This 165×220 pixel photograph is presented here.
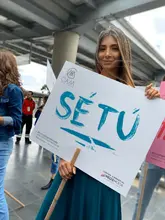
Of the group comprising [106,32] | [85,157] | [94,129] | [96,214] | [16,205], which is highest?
[106,32]

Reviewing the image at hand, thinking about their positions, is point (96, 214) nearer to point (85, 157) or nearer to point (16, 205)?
point (85, 157)

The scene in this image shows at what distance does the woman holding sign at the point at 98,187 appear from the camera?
88cm

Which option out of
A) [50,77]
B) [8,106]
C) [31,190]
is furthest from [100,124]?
[31,190]

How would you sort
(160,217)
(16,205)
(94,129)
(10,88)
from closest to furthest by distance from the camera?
(94,129)
(10,88)
(16,205)
(160,217)

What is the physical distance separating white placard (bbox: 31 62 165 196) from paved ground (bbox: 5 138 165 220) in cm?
148

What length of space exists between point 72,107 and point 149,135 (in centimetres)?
34

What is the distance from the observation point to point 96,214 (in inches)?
34.7

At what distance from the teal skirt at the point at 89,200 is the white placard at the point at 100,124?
0.25 ft

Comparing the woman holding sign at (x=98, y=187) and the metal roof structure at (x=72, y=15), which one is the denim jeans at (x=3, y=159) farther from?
the metal roof structure at (x=72, y=15)

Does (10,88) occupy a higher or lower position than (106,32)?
lower

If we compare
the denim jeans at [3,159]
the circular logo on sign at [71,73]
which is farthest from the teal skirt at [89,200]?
the denim jeans at [3,159]

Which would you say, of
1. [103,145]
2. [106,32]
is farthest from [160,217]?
[106,32]

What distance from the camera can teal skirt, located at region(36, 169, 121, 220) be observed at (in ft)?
2.90

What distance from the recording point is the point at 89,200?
90 cm
